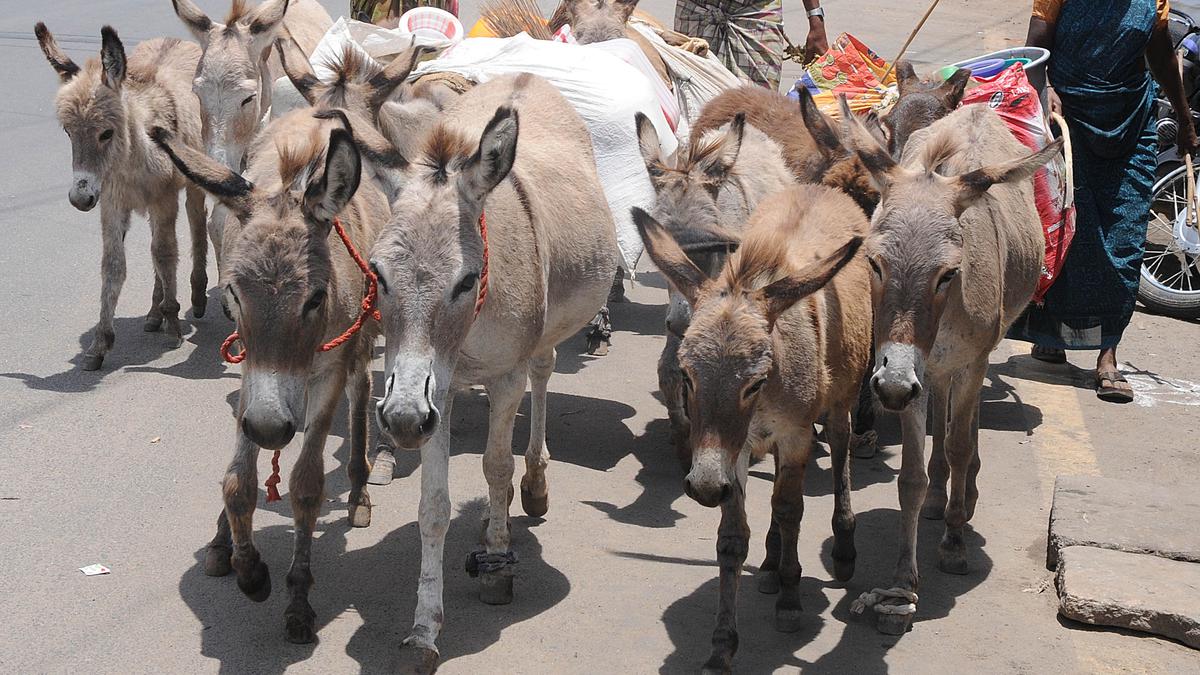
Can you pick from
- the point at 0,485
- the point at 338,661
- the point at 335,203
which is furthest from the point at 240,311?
the point at 0,485

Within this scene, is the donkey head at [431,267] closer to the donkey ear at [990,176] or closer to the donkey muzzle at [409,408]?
the donkey muzzle at [409,408]

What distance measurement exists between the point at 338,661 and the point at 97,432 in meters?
2.61

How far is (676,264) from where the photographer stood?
4410 millimetres

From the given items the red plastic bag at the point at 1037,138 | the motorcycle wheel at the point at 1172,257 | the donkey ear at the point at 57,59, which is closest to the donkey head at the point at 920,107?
the red plastic bag at the point at 1037,138

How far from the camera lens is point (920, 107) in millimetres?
6438

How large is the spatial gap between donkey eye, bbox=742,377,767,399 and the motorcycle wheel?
6.36 meters

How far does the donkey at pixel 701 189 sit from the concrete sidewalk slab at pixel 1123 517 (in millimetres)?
1862

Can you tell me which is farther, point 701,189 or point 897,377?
point 701,189

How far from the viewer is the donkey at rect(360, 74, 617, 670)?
402 cm

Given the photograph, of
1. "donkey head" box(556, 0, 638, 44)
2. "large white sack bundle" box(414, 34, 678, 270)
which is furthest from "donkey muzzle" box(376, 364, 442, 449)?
"donkey head" box(556, 0, 638, 44)

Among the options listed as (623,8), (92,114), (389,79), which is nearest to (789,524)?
(389,79)

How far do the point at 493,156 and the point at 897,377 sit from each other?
171 cm

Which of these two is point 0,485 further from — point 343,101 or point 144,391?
point 343,101

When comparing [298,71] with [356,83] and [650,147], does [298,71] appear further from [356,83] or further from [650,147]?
[650,147]
